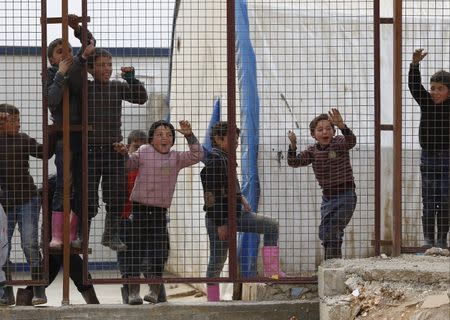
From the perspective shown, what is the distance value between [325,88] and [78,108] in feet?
9.09

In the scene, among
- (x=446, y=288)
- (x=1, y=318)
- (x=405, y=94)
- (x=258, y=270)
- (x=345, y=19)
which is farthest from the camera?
(x=345, y=19)

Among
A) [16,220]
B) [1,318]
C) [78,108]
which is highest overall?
[78,108]

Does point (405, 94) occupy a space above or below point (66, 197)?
above

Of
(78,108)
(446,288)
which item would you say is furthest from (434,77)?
(78,108)

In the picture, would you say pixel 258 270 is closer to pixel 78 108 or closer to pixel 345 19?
pixel 78 108

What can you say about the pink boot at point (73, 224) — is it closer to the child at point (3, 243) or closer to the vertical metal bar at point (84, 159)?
the vertical metal bar at point (84, 159)

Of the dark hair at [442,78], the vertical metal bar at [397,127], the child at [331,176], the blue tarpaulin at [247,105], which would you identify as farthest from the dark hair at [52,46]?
the dark hair at [442,78]

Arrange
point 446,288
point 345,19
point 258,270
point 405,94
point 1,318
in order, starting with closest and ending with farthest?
point 446,288 < point 1,318 < point 258,270 < point 405,94 < point 345,19

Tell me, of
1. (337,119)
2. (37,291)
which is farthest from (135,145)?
(337,119)

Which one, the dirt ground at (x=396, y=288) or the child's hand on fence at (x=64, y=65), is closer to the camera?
the dirt ground at (x=396, y=288)

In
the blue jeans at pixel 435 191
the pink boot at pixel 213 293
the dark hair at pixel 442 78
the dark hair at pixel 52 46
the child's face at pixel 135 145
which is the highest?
the dark hair at pixel 52 46

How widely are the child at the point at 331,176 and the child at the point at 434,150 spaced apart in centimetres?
55

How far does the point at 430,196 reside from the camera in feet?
26.6

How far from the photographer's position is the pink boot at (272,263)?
26.5 ft
